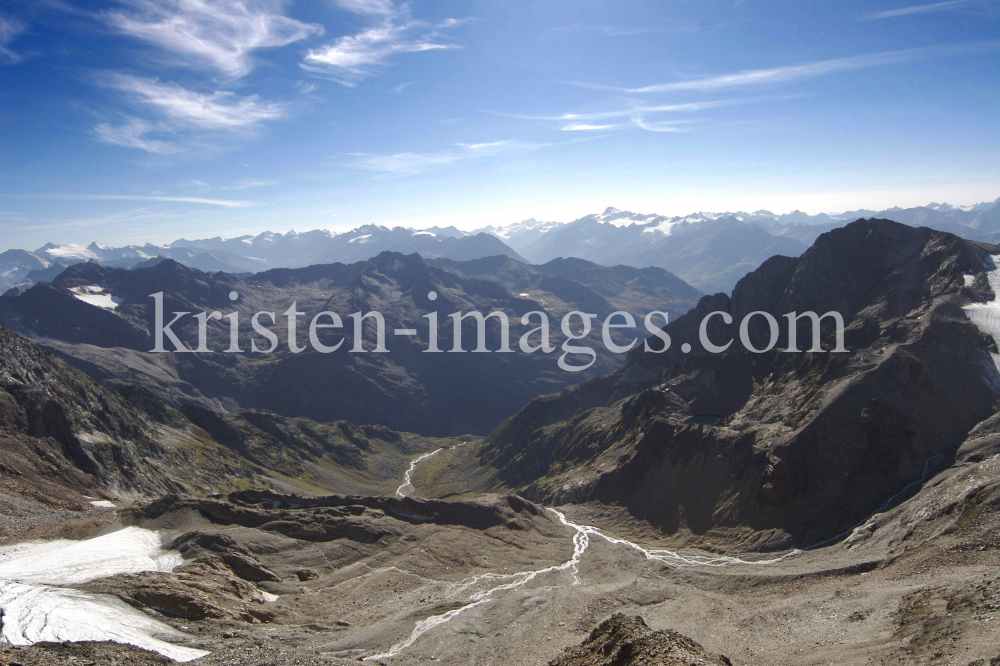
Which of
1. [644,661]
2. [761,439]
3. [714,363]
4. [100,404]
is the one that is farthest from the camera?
[714,363]

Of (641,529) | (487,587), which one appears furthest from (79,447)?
(641,529)

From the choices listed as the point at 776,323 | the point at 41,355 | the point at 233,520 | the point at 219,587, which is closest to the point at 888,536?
the point at 219,587

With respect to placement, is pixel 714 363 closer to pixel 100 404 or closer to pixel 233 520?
pixel 233 520

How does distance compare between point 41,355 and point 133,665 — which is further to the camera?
point 41,355

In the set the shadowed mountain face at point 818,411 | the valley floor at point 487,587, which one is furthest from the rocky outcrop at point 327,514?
the shadowed mountain face at point 818,411

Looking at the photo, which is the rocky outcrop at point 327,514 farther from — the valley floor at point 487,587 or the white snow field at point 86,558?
the white snow field at point 86,558
